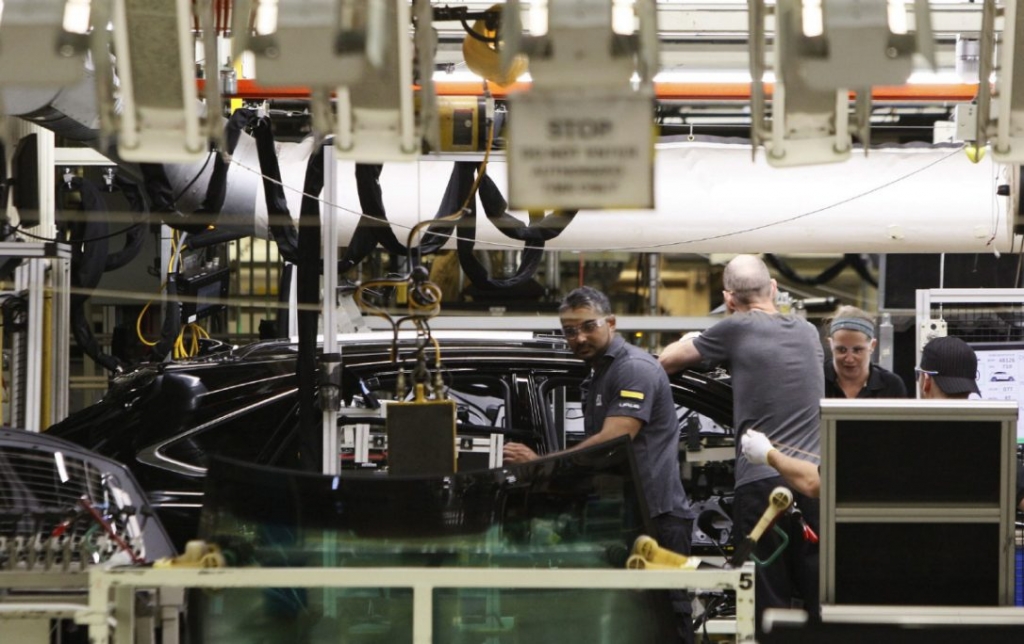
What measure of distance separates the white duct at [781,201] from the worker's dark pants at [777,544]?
3.37 ft

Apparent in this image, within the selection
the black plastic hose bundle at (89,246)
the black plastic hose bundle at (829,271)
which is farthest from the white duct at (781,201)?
the black plastic hose bundle at (89,246)

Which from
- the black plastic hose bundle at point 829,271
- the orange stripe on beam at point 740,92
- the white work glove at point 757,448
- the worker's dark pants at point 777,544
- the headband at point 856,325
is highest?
the orange stripe on beam at point 740,92

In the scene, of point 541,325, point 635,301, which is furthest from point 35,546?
point 635,301

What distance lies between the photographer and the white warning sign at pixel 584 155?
2.50 m

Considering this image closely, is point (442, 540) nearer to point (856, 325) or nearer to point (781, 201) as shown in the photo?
point (781, 201)

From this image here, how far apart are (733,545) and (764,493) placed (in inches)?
16.9

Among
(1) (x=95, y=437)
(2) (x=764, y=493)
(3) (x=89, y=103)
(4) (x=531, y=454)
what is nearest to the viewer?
(3) (x=89, y=103)

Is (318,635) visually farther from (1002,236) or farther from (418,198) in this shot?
(1002,236)

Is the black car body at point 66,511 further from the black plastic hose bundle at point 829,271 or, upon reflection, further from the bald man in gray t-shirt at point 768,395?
the black plastic hose bundle at point 829,271

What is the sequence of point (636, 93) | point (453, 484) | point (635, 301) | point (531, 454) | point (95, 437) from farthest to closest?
point (635, 301) < point (95, 437) < point (531, 454) < point (453, 484) < point (636, 93)

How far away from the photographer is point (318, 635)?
2.65m

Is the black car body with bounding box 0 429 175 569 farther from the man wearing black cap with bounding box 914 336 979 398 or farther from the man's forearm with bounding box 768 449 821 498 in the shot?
the man wearing black cap with bounding box 914 336 979 398

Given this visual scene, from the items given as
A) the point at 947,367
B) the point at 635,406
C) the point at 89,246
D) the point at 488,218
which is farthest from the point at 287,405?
the point at 947,367

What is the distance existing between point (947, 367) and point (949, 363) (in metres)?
0.02
